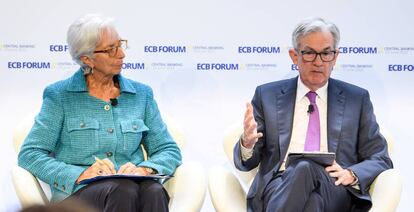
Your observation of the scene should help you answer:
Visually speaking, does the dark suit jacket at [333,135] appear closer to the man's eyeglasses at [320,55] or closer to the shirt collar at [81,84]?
the man's eyeglasses at [320,55]

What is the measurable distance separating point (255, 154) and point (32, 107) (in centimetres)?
198

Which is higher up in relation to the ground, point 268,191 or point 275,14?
point 275,14

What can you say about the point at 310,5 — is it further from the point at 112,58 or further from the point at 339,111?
the point at 112,58

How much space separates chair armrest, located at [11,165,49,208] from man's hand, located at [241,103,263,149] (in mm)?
1061

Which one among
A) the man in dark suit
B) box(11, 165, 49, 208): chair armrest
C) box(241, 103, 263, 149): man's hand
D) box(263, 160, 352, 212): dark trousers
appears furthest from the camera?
the man in dark suit

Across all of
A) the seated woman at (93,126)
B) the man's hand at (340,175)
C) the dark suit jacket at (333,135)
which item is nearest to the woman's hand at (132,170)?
the seated woman at (93,126)

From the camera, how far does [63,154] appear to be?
3.50 metres

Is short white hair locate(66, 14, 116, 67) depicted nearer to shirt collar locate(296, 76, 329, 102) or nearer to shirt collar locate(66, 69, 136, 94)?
shirt collar locate(66, 69, 136, 94)

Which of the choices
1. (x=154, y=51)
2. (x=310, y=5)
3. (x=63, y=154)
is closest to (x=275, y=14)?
(x=310, y=5)

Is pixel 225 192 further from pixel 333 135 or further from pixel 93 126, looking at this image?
pixel 93 126

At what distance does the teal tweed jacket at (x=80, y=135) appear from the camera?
3.44m

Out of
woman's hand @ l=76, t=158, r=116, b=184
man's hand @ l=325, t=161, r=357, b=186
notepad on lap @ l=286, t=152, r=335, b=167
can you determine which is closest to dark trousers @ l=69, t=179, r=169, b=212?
woman's hand @ l=76, t=158, r=116, b=184

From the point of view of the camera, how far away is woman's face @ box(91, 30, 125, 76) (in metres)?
3.51

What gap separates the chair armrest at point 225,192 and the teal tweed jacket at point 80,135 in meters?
0.23
